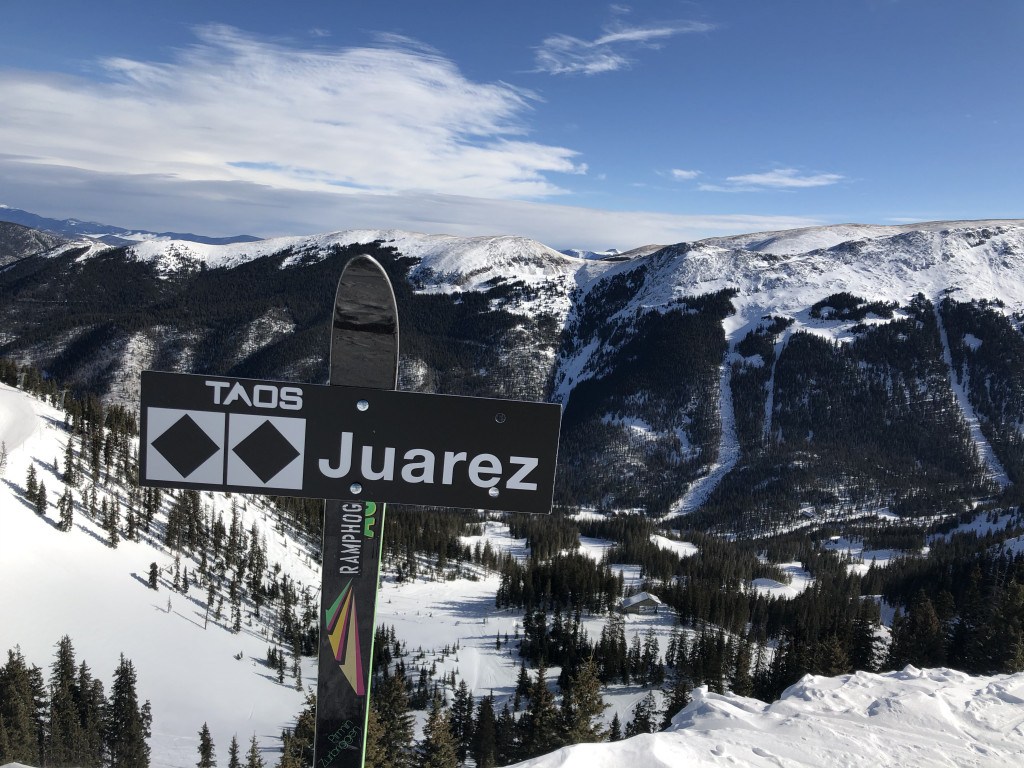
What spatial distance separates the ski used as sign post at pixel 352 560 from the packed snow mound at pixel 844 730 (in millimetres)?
2432

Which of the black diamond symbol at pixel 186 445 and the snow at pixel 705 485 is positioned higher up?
the black diamond symbol at pixel 186 445

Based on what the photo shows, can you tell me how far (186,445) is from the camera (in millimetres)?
3402

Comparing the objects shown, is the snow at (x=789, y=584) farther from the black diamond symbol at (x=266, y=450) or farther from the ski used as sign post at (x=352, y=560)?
the black diamond symbol at (x=266, y=450)

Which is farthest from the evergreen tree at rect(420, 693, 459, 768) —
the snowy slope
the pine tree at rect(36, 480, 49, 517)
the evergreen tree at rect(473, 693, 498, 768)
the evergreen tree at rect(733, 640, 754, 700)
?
the pine tree at rect(36, 480, 49, 517)

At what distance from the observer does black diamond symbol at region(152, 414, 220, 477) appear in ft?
11.1

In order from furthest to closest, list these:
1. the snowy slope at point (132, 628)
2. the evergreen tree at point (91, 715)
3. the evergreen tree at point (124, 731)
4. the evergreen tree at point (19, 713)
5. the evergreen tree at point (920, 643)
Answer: the snowy slope at point (132, 628) < the evergreen tree at point (124, 731) < the evergreen tree at point (91, 715) < the evergreen tree at point (920, 643) < the evergreen tree at point (19, 713)

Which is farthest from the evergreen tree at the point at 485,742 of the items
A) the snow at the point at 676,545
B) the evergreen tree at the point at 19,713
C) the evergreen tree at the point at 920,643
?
the snow at the point at 676,545

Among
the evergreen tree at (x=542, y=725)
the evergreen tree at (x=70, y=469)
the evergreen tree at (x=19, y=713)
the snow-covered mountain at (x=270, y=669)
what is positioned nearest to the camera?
the snow-covered mountain at (x=270, y=669)

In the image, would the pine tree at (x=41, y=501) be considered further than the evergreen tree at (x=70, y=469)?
No

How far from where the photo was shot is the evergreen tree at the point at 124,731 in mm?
Result: 45719

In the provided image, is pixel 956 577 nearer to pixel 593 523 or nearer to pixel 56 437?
pixel 593 523

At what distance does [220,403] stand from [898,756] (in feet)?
24.3

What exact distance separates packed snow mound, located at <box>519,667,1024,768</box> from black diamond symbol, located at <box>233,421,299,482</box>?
376cm

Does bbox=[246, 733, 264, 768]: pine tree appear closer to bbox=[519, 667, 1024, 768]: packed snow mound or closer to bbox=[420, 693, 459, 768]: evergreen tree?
bbox=[420, 693, 459, 768]: evergreen tree
